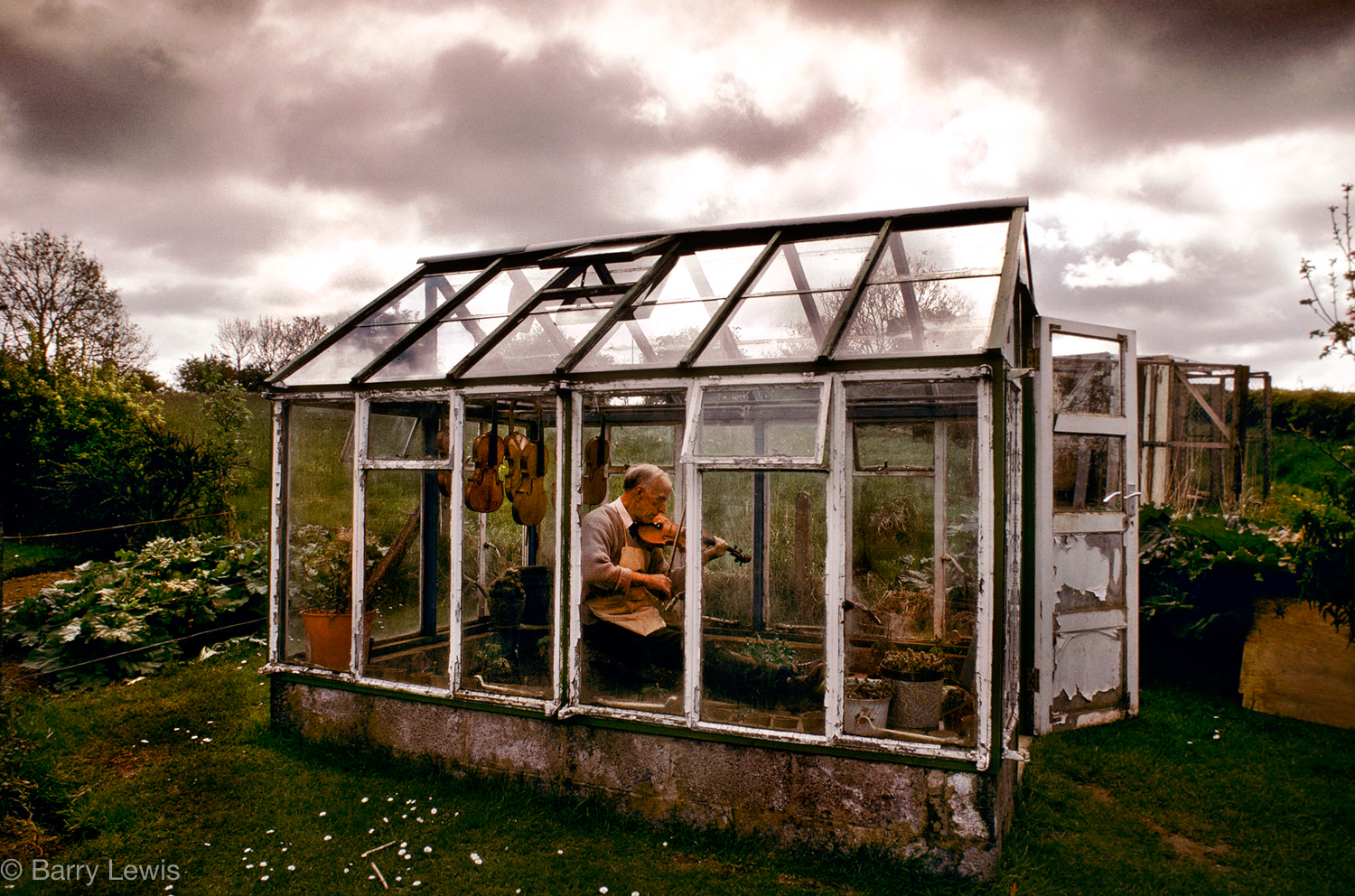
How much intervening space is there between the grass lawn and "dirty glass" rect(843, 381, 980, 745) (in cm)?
109

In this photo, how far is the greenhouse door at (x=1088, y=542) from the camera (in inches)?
200

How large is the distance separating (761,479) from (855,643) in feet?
4.80

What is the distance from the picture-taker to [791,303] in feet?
14.1

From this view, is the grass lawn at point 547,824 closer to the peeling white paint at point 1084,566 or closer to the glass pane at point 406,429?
the peeling white paint at point 1084,566

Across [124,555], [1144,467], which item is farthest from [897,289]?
[124,555]

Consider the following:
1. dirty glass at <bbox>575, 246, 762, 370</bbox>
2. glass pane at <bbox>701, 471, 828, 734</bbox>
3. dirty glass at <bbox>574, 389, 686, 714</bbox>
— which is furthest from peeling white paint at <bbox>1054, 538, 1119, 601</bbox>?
dirty glass at <bbox>575, 246, 762, 370</bbox>

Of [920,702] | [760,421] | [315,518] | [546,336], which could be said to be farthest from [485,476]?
[920,702]

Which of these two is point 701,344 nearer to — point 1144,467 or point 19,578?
point 1144,467

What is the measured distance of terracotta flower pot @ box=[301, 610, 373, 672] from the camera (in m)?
4.95

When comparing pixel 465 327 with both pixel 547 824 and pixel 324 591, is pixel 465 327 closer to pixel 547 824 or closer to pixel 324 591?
pixel 324 591

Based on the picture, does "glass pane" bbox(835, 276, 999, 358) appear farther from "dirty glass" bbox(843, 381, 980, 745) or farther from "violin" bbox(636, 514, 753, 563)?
"violin" bbox(636, 514, 753, 563)

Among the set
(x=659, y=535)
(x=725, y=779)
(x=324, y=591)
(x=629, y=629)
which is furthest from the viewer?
(x=324, y=591)

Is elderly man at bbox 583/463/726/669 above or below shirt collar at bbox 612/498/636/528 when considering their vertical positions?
below

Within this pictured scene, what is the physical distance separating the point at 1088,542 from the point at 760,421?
251 centimetres
